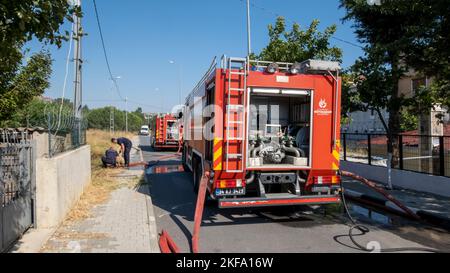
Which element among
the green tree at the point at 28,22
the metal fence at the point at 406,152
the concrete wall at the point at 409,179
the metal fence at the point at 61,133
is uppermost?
the green tree at the point at 28,22

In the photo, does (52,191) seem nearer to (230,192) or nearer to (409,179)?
(230,192)

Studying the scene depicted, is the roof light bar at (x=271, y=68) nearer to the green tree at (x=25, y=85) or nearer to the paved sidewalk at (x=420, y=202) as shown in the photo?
the paved sidewalk at (x=420, y=202)

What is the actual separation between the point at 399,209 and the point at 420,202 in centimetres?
112

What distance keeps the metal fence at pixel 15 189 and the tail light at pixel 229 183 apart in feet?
10.4

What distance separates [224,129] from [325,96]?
80.1 inches

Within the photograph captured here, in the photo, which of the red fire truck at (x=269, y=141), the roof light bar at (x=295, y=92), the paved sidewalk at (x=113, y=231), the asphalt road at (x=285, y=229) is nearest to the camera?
the paved sidewalk at (x=113, y=231)

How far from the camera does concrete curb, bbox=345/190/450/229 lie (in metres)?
6.92

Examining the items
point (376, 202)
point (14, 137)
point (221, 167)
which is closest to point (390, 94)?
point (376, 202)

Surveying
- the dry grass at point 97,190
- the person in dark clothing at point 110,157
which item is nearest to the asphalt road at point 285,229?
the dry grass at point 97,190

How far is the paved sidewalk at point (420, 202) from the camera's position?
7242 millimetres

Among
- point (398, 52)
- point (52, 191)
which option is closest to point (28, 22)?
point (52, 191)

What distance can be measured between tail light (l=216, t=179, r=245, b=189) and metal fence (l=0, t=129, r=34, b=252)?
316cm

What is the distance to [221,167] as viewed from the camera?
6633 millimetres
